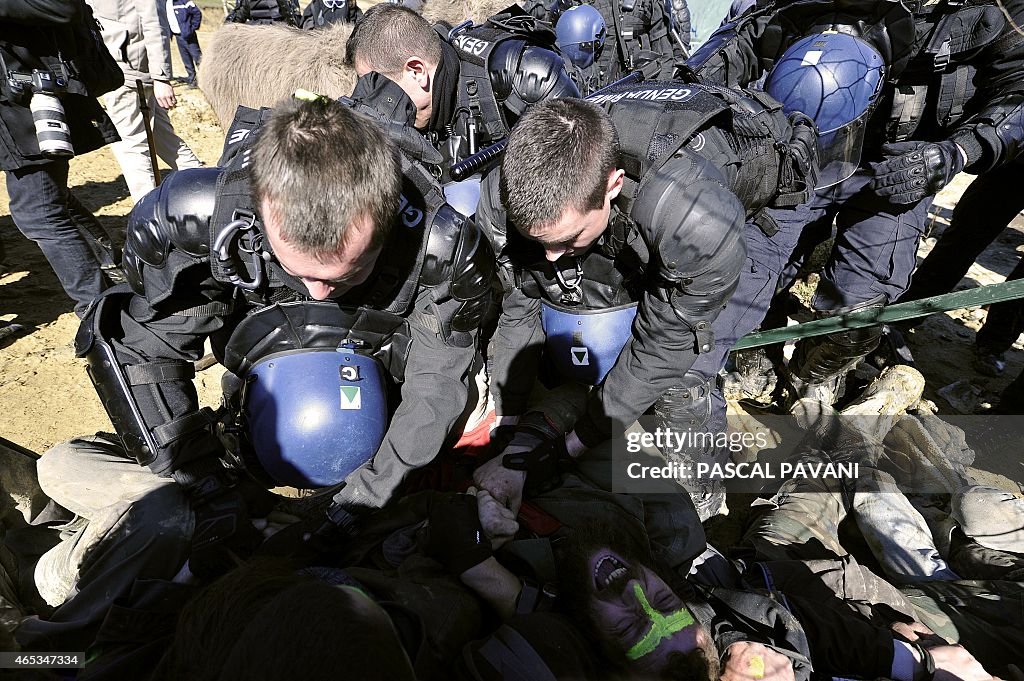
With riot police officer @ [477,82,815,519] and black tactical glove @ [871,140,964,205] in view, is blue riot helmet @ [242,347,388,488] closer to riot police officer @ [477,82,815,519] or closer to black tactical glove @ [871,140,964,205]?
riot police officer @ [477,82,815,519]

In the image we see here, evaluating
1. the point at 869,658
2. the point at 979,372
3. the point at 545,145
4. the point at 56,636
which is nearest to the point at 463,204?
the point at 545,145

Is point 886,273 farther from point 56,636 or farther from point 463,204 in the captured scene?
point 56,636

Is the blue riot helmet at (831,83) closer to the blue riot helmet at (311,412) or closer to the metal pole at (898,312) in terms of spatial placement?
the metal pole at (898,312)

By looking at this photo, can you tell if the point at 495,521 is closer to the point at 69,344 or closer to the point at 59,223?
the point at 59,223

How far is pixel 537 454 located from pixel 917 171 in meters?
2.57

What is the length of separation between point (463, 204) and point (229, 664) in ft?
8.25

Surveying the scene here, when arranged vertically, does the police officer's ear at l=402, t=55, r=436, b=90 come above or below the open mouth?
above

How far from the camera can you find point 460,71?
11.1ft

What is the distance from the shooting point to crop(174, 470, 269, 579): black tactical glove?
1960 millimetres

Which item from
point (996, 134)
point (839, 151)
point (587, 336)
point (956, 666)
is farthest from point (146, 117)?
point (956, 666)

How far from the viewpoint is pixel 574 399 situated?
9.00 feet

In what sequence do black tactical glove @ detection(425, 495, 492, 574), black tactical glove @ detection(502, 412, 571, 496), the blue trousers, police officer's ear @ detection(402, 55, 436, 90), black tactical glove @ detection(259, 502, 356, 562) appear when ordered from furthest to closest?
the blue trousers, police officer's ear @ detection(402, 55, 436, 90), black tactical glove @ detection(502, 412, 571, 496), black tactical glove @ detection(259, 502, 356, 562), black tactical glove @ detection(425, 495, 492, 574)

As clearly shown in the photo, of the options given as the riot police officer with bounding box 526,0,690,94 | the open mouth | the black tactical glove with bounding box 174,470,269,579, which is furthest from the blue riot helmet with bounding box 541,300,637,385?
the riot police officer with bounding box 526,0,690,94

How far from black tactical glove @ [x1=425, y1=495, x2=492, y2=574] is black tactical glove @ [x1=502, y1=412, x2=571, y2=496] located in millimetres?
367
